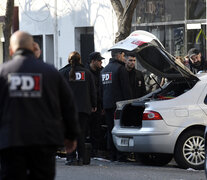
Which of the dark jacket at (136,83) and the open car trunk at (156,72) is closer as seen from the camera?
the open car trunk at (156,72)

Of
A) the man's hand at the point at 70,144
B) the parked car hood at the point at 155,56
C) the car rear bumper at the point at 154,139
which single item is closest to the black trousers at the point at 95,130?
the parked car hood at the point at 155,56

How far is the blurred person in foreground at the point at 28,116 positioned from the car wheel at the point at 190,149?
588 centimetres

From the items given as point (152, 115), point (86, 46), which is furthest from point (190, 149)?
point (86, 46)

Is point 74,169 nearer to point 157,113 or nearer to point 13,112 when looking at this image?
point 157,113

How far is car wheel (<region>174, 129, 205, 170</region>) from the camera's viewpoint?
1152cm

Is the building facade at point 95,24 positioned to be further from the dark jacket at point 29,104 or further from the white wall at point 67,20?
the dark jacket at point 29,104

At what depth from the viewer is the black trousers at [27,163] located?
18.4ft

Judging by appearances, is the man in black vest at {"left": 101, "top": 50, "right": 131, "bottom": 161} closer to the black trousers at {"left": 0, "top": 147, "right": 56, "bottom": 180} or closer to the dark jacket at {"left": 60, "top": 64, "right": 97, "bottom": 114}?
the dark jacket at {"left": 60, "top": 64, "right": 97, "bottom": 114}

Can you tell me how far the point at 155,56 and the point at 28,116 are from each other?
7035 mm

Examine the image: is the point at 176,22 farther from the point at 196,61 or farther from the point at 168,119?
the point at 168,119

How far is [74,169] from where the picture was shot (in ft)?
36.8

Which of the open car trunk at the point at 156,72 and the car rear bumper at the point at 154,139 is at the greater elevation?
the open car trunk at the point at 156,72

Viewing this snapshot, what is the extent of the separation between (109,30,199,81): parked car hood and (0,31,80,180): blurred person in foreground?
6221 millimetres

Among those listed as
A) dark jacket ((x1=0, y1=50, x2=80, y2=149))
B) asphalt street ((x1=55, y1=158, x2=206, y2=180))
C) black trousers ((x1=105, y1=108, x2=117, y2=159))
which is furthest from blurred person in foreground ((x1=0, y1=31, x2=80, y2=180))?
black trousers ((x1=105, y1=108, x2=117, y2=159))
